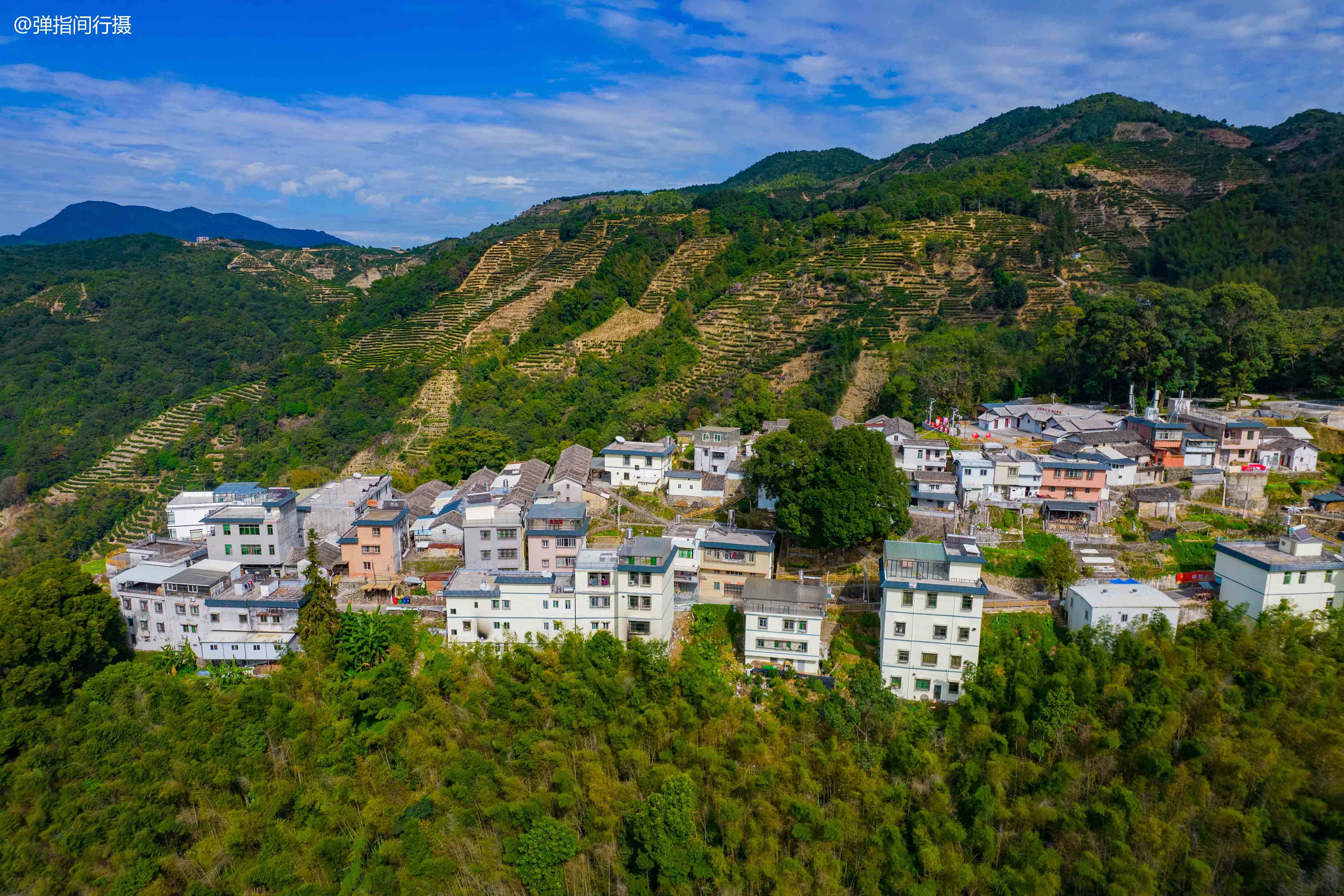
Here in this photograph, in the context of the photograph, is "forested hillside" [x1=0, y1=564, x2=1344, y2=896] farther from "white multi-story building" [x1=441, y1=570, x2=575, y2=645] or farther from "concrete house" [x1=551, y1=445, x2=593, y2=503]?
"concrete house" [x1=551, y1=445, x2=593, y2=503]

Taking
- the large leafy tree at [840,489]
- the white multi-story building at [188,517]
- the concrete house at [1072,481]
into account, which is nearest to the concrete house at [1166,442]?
the concrete house at [1072,481]

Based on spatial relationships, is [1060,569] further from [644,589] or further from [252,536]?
[252,536]

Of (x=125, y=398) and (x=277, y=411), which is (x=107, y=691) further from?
(x=125, y=398)

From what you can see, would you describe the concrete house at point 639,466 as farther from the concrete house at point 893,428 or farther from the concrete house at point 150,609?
the concrete house at point 150,609

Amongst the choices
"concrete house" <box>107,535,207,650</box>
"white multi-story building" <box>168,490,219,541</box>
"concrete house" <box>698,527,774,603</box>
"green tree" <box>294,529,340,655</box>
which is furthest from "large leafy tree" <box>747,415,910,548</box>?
"white multi-story building" <box>168,490,219,541</box>

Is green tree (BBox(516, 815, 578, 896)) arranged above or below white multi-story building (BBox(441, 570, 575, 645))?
below

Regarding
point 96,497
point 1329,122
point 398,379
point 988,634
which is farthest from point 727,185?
point 988,634

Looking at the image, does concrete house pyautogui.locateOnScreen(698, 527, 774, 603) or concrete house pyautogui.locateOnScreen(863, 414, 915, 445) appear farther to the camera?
concrete house pyautogui.locateOnScreen(863, 414, 915, 445)
